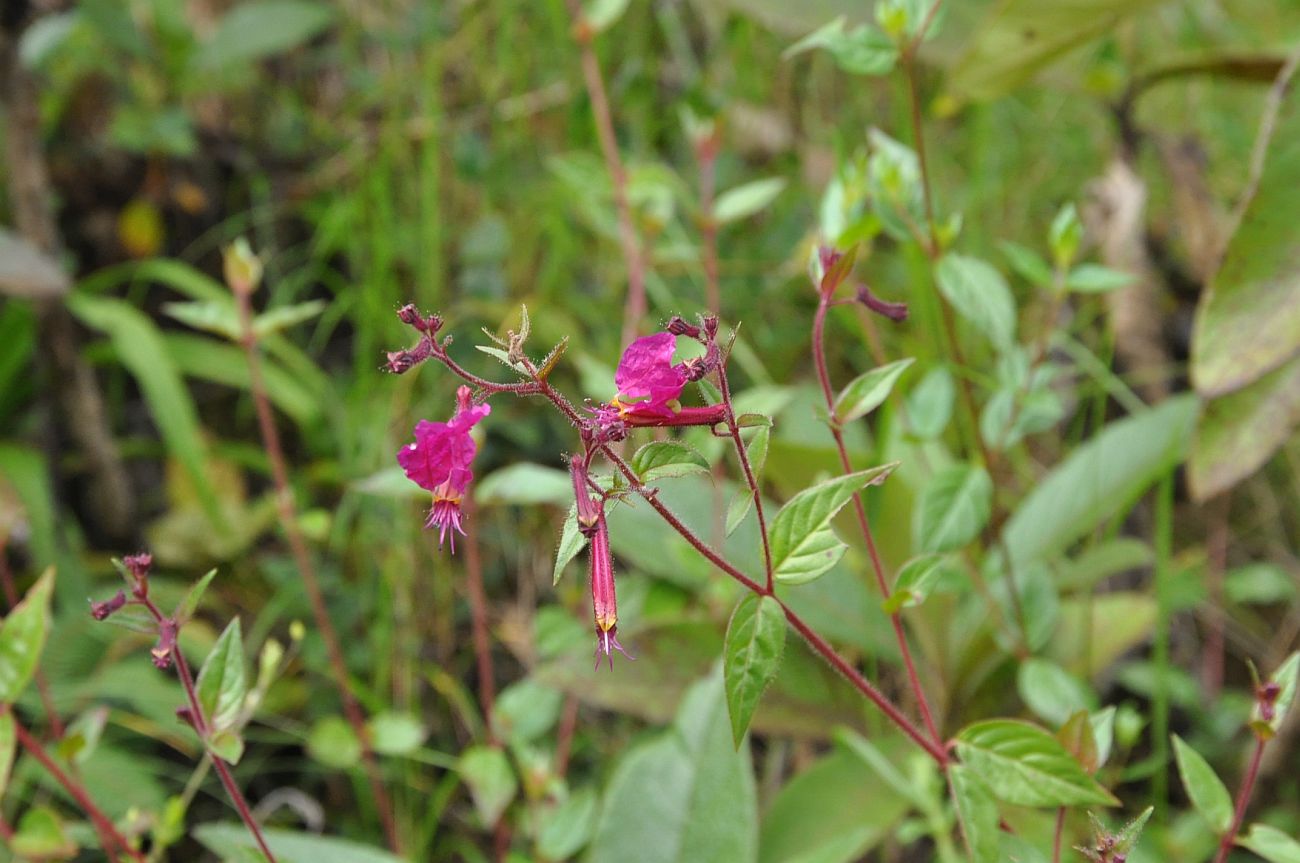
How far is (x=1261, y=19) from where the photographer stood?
73.2 inches

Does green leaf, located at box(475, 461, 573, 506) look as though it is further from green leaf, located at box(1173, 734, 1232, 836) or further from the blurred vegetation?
green leaf, located at box(1173, 734, 1232, 836)

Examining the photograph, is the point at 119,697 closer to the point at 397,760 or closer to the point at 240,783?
the point at 240,783

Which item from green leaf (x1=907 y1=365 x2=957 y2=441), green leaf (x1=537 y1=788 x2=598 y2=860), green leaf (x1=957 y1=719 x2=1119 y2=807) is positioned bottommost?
green leaf (x1=537 y1=788 x2=598 y2=860)

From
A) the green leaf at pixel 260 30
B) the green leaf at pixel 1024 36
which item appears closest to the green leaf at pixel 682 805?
the green leaf at pixel 1024 36

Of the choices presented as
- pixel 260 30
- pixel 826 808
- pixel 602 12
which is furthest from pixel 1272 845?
pixel 260 30

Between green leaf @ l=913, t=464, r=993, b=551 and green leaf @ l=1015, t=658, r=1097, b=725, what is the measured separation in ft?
0.58

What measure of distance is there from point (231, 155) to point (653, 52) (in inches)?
32.0

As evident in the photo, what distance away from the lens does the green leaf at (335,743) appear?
1112 mm

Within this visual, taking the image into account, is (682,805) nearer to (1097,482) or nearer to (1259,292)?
(1097,482)

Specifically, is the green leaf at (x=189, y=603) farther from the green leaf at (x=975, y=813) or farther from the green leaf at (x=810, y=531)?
the green leaf at (x=975, y=813)

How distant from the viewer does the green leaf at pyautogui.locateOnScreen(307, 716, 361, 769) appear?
3.65 ft

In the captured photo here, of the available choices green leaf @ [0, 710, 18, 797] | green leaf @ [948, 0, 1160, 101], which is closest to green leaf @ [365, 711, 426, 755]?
green leaf @ [0, 710, 18, 797]

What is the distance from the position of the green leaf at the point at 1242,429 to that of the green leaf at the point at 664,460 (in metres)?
0.70

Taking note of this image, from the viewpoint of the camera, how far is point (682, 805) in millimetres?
1009
